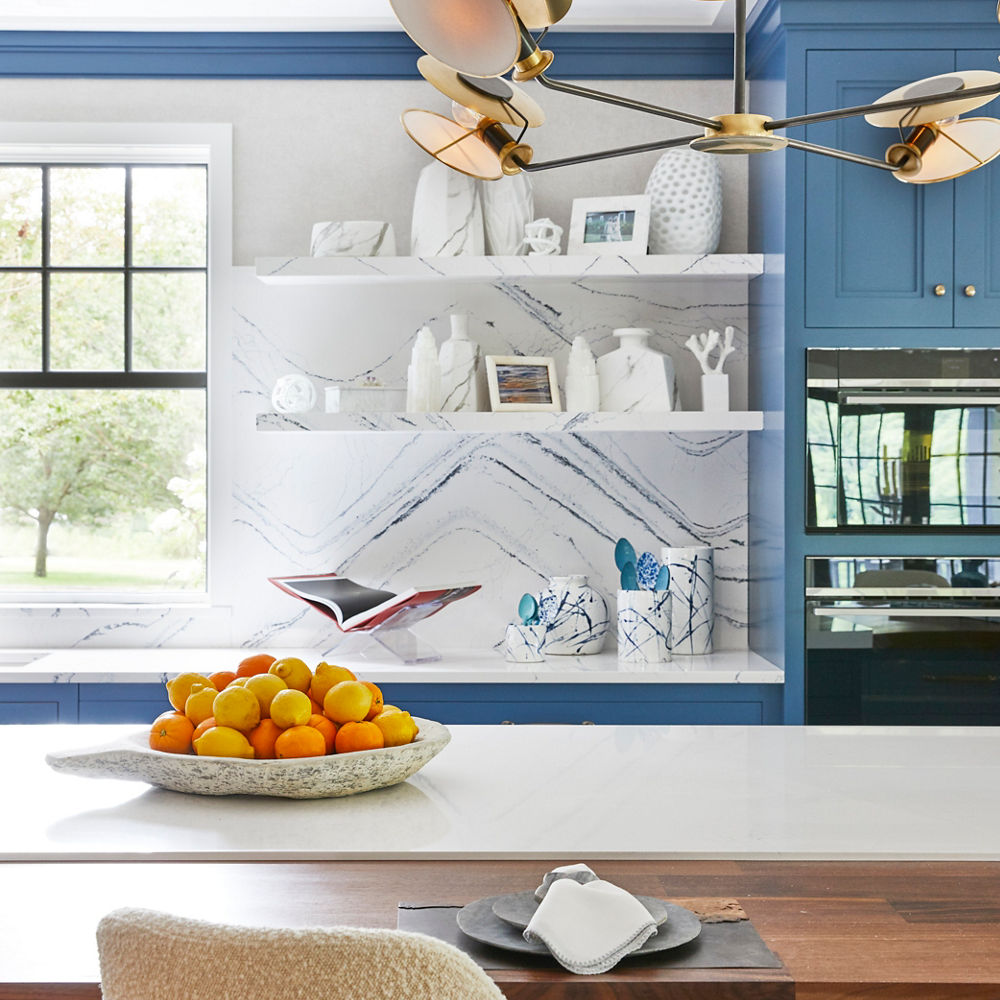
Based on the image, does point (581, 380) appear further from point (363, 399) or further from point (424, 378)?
point (363, 399)

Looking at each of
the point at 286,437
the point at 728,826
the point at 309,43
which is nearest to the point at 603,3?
the point at 309,43

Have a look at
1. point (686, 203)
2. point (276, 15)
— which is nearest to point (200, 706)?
point (686, 203)

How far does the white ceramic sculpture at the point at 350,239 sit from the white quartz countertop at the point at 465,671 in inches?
45.2

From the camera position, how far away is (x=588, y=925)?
3.49ft

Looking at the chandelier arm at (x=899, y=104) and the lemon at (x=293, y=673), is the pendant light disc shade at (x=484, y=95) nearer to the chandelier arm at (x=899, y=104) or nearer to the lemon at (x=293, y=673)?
the chandelier arm at (x=899, y=104)

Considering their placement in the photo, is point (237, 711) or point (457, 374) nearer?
point (237, 711)

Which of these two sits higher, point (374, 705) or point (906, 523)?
point (906, 523)

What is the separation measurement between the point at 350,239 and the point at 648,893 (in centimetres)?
235

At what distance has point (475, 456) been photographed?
3.46 metres

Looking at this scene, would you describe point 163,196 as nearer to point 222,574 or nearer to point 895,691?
point 222,574

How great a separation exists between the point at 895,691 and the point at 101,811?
2.16 metres

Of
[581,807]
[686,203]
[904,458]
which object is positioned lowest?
[581,807]

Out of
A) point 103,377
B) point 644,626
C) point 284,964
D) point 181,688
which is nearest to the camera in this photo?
point 284,964

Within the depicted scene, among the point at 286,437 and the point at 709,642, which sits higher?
the point at 286,437
